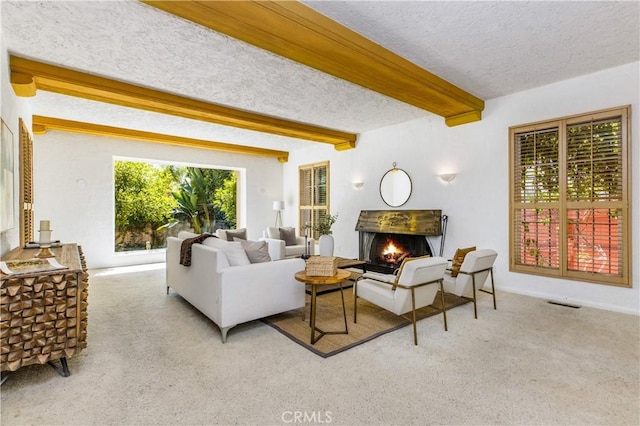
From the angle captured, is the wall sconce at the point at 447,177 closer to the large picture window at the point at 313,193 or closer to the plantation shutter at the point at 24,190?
the large picture window at the point at 313,193

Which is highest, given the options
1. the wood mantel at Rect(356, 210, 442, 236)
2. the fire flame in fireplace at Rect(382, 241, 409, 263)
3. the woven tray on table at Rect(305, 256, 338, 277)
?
the wood mantel at Rect(356, 210, 442, 236)

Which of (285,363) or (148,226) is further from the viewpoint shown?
(148,226)

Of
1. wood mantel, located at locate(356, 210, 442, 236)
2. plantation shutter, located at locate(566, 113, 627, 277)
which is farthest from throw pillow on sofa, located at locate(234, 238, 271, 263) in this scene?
plantation shutter, located at locate(566, 113, 627, 277)

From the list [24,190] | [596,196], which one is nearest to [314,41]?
[596,196]

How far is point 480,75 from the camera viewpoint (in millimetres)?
4000

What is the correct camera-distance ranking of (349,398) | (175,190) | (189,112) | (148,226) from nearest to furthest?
(349,398)
(189,112)
(148,226)
(175,190)

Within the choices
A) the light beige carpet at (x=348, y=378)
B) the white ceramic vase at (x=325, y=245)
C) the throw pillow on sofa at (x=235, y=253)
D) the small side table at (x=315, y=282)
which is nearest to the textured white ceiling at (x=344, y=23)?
the throw pillow on sofa at (x=235, y=253)

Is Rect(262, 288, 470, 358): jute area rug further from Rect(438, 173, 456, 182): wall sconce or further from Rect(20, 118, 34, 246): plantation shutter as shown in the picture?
Rect(20, 118, 34, 246): plantation shutter

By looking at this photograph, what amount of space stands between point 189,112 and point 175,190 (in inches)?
200

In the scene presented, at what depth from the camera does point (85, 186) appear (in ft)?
21.5

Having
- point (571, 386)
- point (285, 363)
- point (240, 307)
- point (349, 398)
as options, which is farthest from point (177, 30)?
point (571, 386)

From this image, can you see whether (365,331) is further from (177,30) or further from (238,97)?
(238,97)

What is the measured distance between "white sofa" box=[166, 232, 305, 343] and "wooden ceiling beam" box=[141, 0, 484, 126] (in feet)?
6.69

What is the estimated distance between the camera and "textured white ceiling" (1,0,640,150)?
2.64 meters
